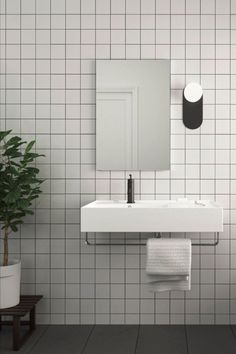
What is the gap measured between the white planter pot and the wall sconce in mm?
1619

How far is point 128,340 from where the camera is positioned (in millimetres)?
3020

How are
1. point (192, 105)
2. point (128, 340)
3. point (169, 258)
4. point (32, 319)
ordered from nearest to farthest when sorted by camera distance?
point (169, 258) < point (128, 340) < point (32, 319) < point (192, 105)

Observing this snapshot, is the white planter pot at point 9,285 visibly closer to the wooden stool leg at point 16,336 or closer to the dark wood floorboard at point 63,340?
the wooden stool leg at point 16,336

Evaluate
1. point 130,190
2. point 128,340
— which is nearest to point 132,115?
point 130,190

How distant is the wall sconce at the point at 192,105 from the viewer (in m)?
3.27

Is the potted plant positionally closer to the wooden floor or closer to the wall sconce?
the wooden floor

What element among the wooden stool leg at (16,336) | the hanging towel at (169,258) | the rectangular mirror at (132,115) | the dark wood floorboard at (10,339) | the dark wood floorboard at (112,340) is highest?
the rectangular mirror at (132,115)

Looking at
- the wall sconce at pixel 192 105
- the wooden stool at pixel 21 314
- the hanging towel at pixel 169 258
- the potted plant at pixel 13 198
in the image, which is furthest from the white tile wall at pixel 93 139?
the hanging towel at pixel 169 258

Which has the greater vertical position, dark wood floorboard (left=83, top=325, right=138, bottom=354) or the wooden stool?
the wooden stool

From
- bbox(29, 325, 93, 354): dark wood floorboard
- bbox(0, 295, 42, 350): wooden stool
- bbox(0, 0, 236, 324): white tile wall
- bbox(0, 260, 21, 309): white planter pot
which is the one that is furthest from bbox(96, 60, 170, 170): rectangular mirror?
bbox(29, 325, 93, 354): dark wood floorboard

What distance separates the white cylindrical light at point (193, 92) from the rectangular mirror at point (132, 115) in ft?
0.46

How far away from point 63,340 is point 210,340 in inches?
39.1

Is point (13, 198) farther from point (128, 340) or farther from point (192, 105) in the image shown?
point (192, 105)

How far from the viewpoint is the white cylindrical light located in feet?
10.7
